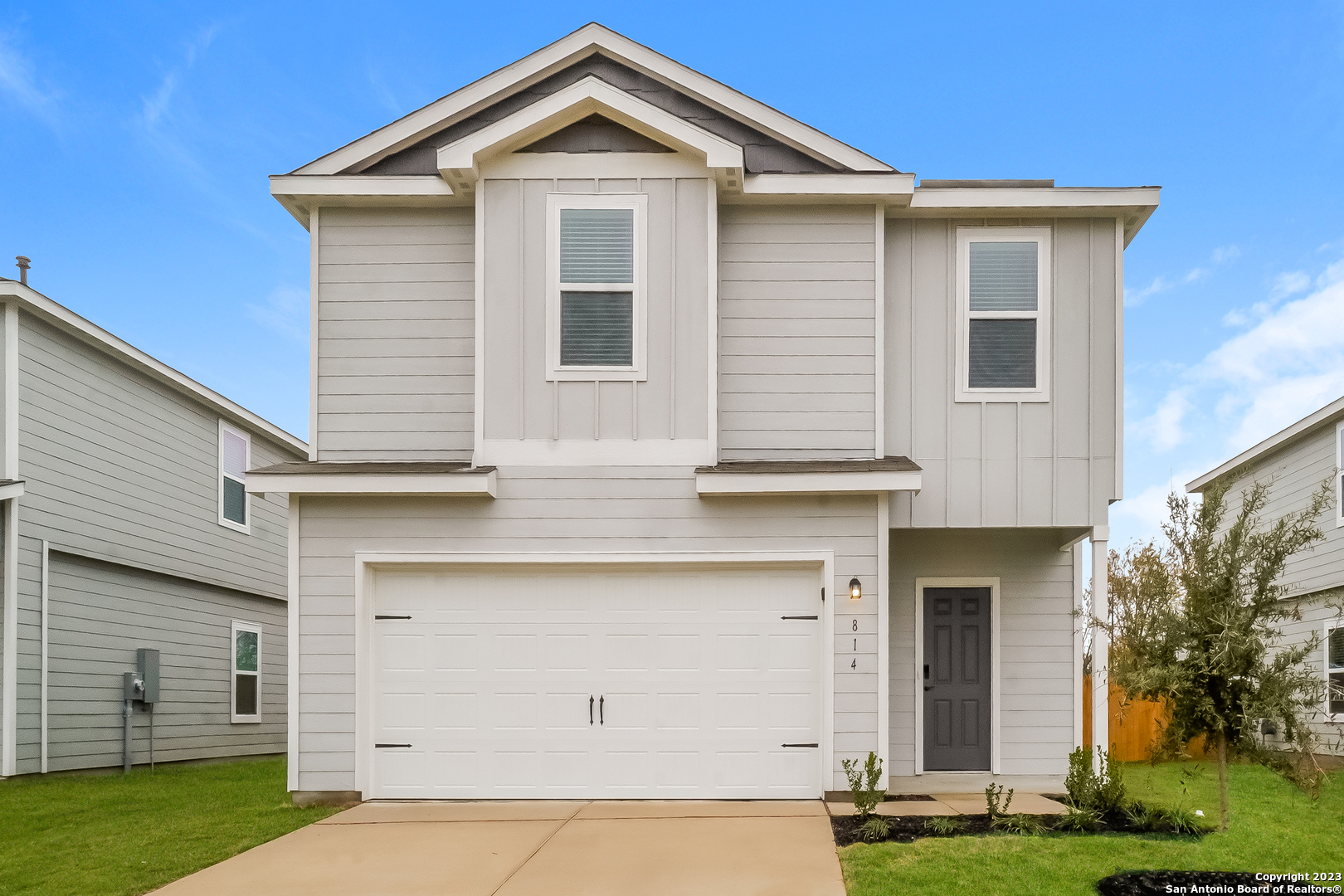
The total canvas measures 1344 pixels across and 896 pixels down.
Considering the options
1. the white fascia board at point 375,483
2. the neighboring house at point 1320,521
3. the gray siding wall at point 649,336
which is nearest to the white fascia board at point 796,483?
the gray siding wall at point 649,336

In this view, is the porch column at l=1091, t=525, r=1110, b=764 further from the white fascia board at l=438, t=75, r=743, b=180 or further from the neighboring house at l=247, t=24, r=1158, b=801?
the white fascia board at l=438, t=75, r=743, b=180

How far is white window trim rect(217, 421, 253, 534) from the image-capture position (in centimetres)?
1603

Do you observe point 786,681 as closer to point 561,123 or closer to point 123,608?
point 561,123

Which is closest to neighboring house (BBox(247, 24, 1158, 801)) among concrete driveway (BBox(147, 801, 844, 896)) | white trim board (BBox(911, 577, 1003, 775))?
concrete driveway (BBox(147, 801, 844, 896))

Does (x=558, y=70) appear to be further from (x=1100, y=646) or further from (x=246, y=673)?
(x=246, y=673)

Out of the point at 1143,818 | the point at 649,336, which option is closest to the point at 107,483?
the point at 649,336

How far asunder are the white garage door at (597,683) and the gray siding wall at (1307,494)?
9268mm

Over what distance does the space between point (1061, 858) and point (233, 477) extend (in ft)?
45.1

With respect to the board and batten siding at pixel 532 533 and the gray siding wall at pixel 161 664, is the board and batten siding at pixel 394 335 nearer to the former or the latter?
the board and batten siding at pixel 532 533

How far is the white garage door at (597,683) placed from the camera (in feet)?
30.1

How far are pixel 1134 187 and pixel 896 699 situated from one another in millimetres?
5428

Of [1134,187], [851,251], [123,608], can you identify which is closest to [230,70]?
[123,608]

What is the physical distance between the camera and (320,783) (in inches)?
358

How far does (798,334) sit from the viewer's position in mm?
9617
